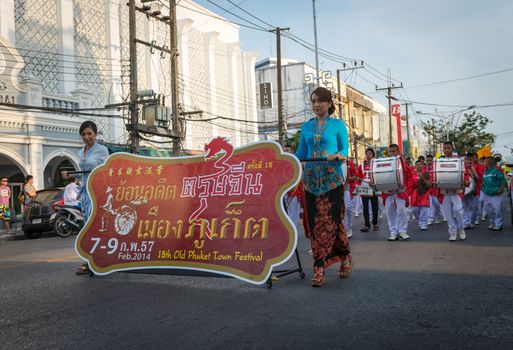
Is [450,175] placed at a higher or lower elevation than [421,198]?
higher

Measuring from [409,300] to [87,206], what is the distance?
13.3ft

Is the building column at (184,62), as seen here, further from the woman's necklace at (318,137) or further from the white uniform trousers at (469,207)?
the woman's necklace at (318,137)

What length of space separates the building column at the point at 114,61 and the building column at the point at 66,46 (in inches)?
99.3

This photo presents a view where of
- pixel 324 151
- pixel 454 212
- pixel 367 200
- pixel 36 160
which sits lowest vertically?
pixel 454 212

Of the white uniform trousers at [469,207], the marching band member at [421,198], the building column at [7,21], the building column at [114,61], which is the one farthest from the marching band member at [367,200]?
the building column at [114,61]

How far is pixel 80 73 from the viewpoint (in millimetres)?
25031

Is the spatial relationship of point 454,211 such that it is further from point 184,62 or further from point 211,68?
point 211,68

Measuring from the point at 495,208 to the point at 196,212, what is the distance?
8.23 meters

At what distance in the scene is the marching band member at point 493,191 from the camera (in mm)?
11203

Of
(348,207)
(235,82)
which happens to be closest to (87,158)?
(348,207)

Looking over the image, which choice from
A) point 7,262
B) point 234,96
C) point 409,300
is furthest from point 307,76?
point 409,300

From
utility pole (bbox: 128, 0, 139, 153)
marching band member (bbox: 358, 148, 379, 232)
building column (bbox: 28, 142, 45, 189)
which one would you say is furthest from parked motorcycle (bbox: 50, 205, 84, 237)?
marching band member (bbox: 358, 148, 379, 232)

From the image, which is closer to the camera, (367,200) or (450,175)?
(450,175)

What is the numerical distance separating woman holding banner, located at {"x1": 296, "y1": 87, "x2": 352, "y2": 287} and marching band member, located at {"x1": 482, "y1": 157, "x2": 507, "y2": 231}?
22.6ft
